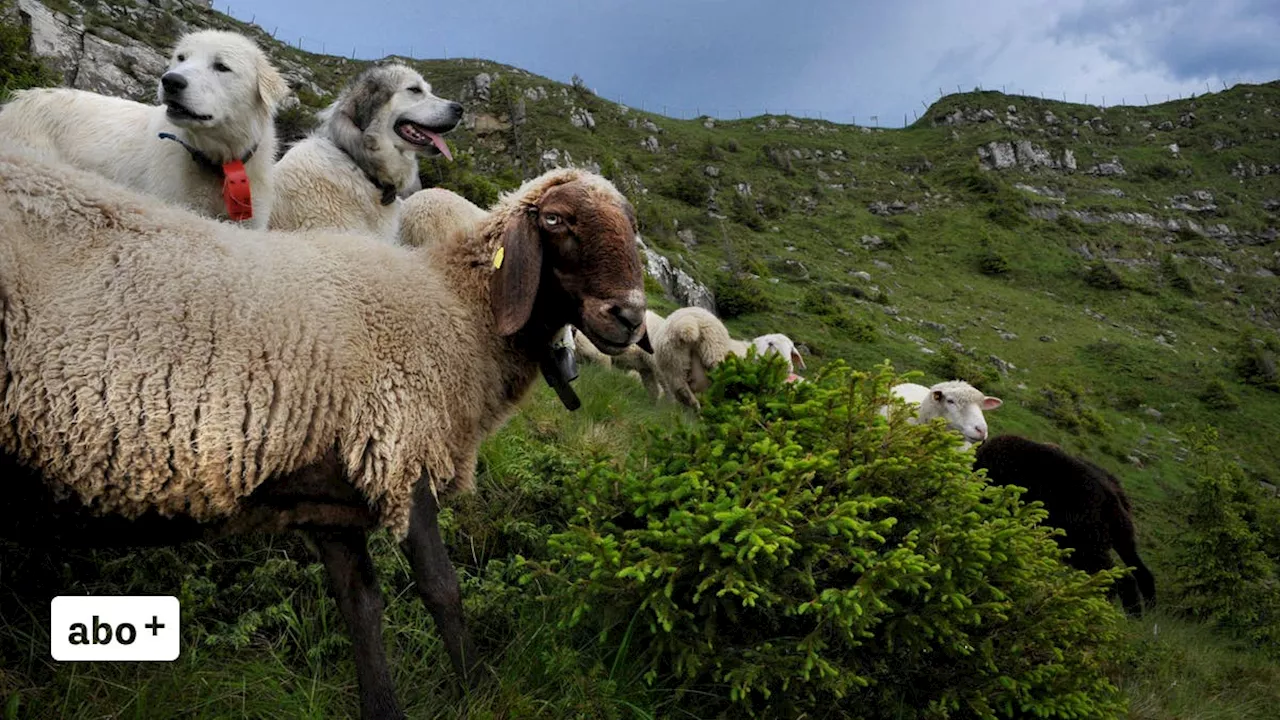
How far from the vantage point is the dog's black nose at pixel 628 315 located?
267cm

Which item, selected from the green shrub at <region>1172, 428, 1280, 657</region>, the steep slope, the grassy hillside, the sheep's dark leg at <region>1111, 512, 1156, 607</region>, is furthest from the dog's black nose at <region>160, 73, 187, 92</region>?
the green shrub at <region>1172, 428, 1280, 657</region>

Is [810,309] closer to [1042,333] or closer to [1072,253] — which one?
[1042,333]

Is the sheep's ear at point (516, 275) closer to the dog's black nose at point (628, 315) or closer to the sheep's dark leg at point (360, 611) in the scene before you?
the dog's black nose at point (628, 315)

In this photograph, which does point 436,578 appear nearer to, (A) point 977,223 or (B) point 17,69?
(B) point 17,69

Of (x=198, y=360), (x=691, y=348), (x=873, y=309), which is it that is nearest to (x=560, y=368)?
(x=198, y=360)

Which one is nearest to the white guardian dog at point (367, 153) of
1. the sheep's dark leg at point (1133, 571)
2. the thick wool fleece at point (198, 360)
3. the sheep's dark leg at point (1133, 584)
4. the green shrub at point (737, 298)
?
the thick wool fleece at point (198, 360)

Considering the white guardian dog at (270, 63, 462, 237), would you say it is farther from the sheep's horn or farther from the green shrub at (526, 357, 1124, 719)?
the green shrub at (526, 357, 1124, 719)

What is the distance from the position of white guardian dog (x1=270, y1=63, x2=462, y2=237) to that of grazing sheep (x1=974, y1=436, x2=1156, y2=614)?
6.40 m

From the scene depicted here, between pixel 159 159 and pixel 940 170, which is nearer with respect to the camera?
pixel 159 159

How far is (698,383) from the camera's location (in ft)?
31.5

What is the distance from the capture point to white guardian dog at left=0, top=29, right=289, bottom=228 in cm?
365

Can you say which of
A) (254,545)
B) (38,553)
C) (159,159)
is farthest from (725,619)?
(159,159)

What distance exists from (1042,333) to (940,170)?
40.4 meters

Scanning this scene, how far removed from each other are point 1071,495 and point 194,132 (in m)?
8.34
